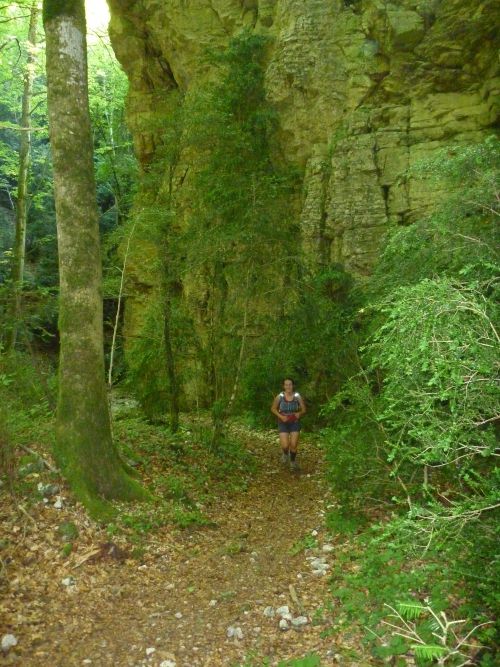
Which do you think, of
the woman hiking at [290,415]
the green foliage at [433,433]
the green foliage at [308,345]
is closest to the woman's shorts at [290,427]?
the woman hiking at [290,415]

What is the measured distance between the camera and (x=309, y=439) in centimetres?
1220

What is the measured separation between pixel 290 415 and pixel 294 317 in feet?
6.72

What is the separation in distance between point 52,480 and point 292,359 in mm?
6246

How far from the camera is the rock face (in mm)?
11242

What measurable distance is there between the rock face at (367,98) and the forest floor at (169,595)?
6.55 metres

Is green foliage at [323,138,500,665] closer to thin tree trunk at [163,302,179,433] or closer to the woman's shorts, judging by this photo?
the woman's shorts

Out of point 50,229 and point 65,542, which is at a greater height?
point 50,229

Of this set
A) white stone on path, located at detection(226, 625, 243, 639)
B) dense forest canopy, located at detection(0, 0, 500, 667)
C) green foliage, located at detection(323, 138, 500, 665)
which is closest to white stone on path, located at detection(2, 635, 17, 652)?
dense forest canopy, located at detection(0, 0, 500, 667)

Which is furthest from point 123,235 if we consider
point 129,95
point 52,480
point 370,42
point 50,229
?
point 50,229

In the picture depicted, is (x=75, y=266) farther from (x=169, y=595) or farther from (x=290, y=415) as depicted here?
(x=290, y=415)

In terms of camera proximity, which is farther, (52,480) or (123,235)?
(123,235)

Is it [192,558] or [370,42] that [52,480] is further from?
[370,42]

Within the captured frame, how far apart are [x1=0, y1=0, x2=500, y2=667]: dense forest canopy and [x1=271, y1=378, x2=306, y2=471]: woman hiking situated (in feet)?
2.96

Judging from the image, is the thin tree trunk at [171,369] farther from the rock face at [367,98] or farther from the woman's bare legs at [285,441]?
the rock face at [367,98]
